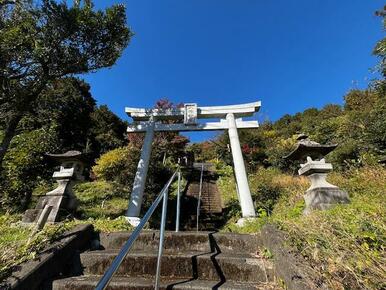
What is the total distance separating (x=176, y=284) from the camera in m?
2.49

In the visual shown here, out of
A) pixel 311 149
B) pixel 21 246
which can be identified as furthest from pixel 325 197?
pixel 21 246

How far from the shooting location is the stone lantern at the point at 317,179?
15.2ft

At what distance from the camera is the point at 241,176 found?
6410 millimetres

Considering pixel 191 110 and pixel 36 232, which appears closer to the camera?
pixel 36 232

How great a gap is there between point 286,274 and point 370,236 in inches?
31.0

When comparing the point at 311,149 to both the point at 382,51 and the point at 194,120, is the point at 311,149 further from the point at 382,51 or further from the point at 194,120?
the point at 382,51

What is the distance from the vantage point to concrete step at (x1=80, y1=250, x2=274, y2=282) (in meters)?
2.73

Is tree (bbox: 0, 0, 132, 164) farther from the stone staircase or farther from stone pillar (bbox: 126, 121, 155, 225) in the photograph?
the stone staircase

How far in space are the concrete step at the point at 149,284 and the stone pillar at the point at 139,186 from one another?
289 centimetres

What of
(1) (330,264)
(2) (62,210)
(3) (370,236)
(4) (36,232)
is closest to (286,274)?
(1) (330,264)

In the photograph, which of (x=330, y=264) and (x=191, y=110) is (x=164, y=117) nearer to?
(x=191, y=110)

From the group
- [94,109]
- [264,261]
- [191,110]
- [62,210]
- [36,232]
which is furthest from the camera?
[94,109]

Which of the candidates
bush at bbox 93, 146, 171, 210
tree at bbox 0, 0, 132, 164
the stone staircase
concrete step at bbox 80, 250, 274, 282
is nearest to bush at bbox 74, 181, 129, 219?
bush at bbox 93, 146, 171, 210

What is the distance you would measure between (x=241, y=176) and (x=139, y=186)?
2640 millimetres
